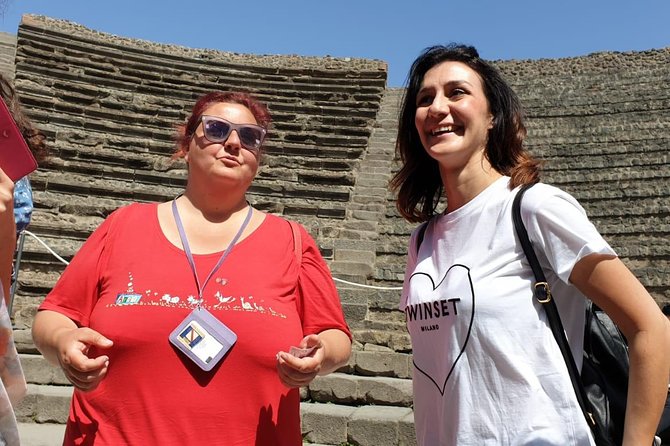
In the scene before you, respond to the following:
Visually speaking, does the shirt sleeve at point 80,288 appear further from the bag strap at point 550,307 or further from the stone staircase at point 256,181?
the stone staircase at point 256,181

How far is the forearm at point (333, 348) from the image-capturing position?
1.69 meters

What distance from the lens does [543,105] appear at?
454 inches

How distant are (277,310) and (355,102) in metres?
10.1

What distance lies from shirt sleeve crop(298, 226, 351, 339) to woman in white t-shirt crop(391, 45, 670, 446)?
8.3 inches

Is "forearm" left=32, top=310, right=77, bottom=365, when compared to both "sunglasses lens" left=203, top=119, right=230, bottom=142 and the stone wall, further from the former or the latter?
the stone wall

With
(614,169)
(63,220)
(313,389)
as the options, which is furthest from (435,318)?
(614,169)

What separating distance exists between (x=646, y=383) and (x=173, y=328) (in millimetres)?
1150

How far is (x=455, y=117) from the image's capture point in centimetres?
174

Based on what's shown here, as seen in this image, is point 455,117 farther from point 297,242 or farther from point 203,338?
point 203,338

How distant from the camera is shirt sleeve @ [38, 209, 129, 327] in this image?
1734 millimetres

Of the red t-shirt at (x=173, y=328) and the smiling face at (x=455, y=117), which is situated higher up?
the smiling face at (x=455, y=117)

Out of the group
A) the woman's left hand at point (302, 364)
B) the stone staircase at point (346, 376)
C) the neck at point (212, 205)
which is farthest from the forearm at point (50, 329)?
the stone staircase at point (346, 376)

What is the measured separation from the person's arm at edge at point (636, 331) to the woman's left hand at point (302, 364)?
659 mm

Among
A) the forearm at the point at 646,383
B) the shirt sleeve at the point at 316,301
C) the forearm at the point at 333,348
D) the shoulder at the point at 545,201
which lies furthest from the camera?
the shirt sleeve at the point at 316,301
